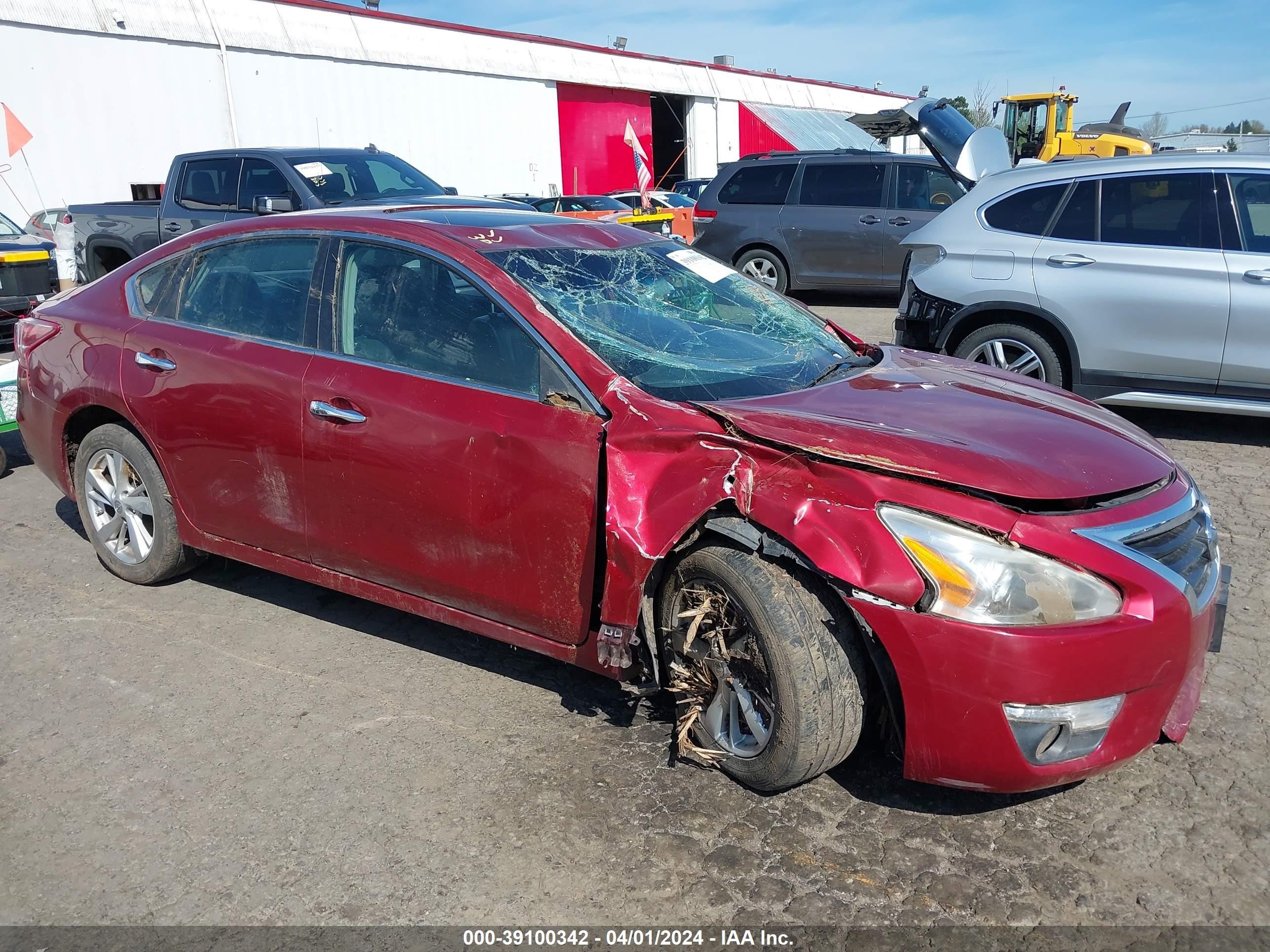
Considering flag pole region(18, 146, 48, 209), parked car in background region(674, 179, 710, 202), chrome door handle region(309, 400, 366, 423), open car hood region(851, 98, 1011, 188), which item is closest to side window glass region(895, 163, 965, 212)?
open car hood region(851, 98, 1011, 188)

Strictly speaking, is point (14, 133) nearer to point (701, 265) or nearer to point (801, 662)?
point (701, 265)

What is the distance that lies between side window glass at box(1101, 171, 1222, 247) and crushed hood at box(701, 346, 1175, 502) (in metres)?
3.41

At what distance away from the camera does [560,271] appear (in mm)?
3613

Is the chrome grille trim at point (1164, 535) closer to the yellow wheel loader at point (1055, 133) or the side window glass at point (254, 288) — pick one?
the side window glass at point (254, 288)

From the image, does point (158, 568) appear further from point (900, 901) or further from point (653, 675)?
point (900, 901)

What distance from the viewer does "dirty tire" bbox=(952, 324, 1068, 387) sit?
6.68 metres

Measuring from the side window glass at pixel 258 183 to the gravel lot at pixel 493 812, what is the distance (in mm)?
6928

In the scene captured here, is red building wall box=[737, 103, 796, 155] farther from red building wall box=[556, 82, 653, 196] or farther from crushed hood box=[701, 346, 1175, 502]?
crushed hood box=[701, 346, 1175, 502]

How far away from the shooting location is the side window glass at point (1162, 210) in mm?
6312

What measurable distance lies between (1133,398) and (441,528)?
4831 mm

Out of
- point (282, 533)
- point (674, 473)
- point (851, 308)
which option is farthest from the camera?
point (851, 308)

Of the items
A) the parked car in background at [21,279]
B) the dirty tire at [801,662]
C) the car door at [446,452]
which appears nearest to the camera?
the dirty tire at [801,662]

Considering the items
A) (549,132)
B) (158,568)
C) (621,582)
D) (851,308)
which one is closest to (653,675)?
(621,582)

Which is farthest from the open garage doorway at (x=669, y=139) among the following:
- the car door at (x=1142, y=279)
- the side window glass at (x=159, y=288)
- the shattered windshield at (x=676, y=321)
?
the shattered windshield at (x=676, y=321)
